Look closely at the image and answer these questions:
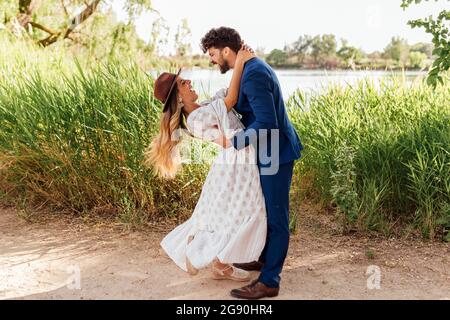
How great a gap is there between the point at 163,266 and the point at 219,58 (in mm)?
1653

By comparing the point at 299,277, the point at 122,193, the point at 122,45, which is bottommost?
the point at 299,277

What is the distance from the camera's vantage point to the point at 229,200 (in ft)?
12.1

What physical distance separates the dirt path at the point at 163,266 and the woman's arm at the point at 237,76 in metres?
1.19

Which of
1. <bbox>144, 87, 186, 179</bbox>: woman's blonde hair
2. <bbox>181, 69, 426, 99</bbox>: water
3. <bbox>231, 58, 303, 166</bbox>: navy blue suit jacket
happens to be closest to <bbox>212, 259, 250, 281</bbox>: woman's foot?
<bbox>144, 87, 186, 179</bbox>: woman's blonde hair

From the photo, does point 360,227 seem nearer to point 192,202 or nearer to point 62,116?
point 192,202

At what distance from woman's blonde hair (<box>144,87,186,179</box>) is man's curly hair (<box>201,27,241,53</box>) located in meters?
0.36

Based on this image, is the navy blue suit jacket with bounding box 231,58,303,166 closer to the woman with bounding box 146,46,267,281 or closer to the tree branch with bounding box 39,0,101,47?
the woman with bounding box 146,46,267,281

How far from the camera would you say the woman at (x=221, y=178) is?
3604 millimetres

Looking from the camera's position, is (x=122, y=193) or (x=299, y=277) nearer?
(x=299, y=277)

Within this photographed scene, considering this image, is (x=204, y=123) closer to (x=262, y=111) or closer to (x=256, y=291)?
(x=262, y=111)

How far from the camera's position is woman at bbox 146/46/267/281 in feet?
11.8

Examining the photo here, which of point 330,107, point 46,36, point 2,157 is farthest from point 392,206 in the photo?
point 46,36

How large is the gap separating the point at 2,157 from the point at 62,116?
0.71 metres

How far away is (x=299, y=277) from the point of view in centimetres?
424
